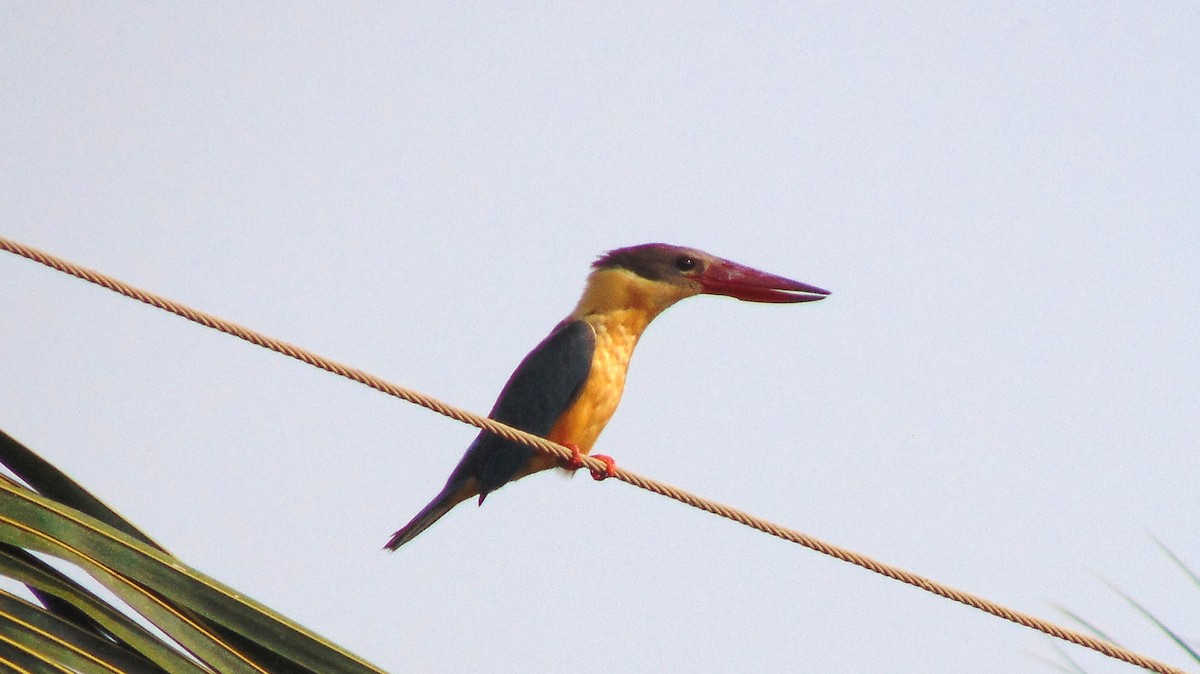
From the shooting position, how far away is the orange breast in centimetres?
511

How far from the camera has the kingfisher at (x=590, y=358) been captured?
5.16 metres

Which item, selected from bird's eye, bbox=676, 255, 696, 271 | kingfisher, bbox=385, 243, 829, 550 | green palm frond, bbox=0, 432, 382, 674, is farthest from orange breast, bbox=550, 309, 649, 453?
green palm frond, bbox=0, 432, 382, 674

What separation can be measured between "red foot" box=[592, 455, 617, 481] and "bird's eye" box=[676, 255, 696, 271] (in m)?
1.29

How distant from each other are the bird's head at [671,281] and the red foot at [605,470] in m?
1.02

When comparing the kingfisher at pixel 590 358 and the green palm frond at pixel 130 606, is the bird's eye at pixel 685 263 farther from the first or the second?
the green palm frond at pixel 130 606

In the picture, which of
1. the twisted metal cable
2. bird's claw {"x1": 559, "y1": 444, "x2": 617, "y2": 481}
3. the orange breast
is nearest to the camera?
the twisted metal cable

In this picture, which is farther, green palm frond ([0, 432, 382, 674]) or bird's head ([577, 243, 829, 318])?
bird's head ([577, 243, 829, 318])

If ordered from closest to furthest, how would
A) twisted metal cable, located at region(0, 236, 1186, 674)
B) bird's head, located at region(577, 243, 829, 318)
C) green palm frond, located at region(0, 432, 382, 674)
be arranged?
green palm frond, located at region(0, 432, 382, 674)
twisted metal cable, located at region(0, 236, 1186, 674)
bird's head, located at region(577, 243, 829, 318)

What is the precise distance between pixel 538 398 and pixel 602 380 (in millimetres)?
304

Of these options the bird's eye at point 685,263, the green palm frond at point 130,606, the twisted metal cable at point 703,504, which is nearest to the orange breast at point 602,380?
the bird's eye at point 685,263

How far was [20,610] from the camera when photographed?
183 cm

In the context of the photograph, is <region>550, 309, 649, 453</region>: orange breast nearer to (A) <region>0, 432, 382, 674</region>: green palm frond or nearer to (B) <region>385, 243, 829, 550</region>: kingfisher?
(B) <region>385, 243, 829, 550</region>: kingfisher

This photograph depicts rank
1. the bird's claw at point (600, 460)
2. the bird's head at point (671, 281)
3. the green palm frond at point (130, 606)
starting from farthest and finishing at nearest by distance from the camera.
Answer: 1. the bird's head at point (671, 281)
2. the bird's claw at point (600, 460)
3. the green palm frond at point (130, 606)

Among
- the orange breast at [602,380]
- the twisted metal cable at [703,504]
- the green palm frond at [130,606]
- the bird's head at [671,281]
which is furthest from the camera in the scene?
the bird's head at [671,281]
